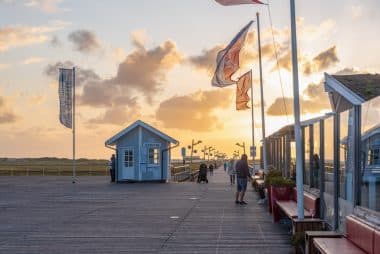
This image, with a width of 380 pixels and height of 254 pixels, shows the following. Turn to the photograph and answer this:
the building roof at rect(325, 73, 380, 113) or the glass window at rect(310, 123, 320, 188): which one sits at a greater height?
the building roof at rect(325, 73, 380, 113)

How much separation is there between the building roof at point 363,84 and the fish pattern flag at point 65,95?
3343cm

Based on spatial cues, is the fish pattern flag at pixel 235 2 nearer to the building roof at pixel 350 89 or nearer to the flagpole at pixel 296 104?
the flagpole at pixel 296 104

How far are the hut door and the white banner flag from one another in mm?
3817

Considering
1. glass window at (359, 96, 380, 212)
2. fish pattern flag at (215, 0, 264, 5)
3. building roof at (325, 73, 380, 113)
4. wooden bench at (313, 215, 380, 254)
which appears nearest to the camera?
wooden bench at (313, 215, 380, 254)

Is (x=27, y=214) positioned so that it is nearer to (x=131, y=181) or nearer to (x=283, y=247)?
(x=283, y=247)

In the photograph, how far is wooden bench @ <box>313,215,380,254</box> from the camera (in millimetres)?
8117

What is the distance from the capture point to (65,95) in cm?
4325

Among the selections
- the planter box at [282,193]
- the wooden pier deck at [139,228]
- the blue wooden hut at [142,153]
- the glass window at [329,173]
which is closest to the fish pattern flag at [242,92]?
the wooden pier deck at [139,228]

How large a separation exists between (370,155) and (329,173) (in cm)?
349

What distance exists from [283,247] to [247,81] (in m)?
18.7

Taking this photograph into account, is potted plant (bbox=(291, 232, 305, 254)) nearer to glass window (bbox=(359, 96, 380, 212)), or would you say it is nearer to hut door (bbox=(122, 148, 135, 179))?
glass window (bbox=(359, 96, 380, 212))

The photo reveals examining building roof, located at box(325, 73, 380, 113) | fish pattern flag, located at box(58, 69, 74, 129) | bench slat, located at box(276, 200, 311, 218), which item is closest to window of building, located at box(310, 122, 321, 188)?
bench slat, located at box(276, 200, 311, 218)

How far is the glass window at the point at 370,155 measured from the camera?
28.3ft

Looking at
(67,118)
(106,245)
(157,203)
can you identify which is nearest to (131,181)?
(67,118)
